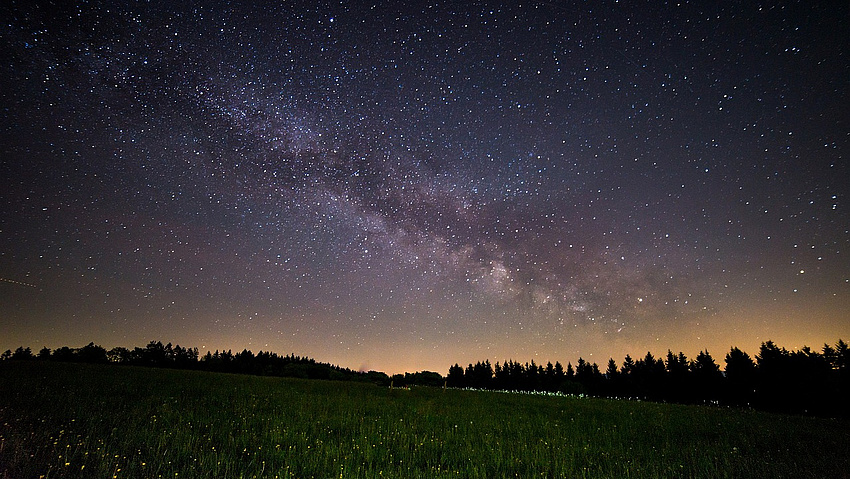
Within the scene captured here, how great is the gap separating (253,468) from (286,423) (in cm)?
463

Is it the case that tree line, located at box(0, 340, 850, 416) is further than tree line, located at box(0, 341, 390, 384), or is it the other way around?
tree line, located at box(0, 341, 390, 384)

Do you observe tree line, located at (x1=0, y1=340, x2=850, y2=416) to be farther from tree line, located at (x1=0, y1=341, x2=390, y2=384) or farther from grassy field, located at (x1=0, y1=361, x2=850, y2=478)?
grassy field, located at (x1=0, y1=361, x2=850, y2=478)

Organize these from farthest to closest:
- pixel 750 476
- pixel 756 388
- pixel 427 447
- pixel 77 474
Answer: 1. pixel 756 388
2. pixel 427 447
3. pixel 750 476
4. pixel 77 474

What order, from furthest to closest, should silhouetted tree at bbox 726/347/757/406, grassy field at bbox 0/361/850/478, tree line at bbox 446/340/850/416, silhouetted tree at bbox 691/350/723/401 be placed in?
silhouetted tree at bbox 691/350/723/401
silhouetted tree at bbox 726/347/757/406
tree line at bbox 446/340/850/416
grassy field at bbox 0/361/850/478

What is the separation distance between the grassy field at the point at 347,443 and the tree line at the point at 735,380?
3902 cm

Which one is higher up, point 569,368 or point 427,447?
point 569,368

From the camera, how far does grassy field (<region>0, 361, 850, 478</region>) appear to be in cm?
708

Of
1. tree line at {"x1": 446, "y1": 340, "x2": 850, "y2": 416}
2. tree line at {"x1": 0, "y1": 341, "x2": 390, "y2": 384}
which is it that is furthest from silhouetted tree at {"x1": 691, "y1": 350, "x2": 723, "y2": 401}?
tree line at {"x1": 0, "y1": 341, "x2": 390, "y2": 384}

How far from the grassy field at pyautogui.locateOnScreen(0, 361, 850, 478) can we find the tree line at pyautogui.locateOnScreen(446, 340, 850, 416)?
39020 millimetres

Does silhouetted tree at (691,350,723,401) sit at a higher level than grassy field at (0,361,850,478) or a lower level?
higher

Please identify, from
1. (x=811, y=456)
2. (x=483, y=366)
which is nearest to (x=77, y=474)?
(x=811, y=456)

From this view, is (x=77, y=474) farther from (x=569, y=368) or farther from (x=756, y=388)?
(x=569, y=368)

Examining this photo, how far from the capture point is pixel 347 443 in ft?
31.5

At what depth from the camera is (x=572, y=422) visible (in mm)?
15344
